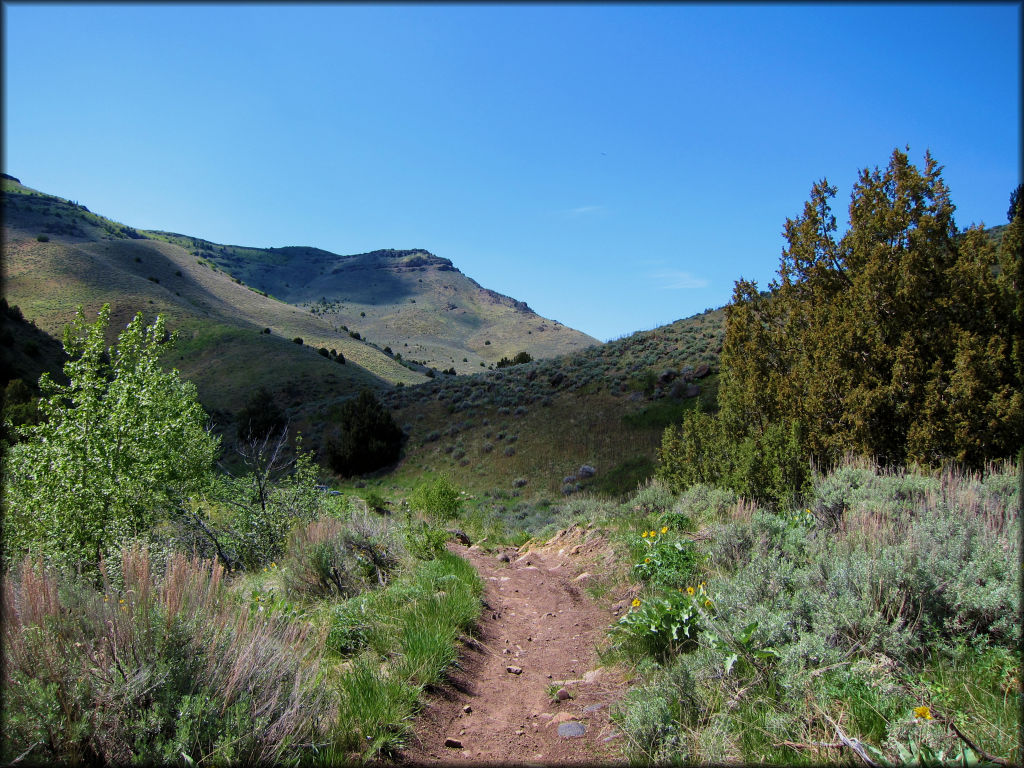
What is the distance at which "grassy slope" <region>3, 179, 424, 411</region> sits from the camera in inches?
1670

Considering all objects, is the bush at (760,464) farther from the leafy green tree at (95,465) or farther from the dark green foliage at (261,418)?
the dark green foliage at (261,418)

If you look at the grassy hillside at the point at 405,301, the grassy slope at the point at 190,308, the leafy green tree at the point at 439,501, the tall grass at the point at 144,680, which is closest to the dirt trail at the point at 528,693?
the tall grass at the point at 144,680

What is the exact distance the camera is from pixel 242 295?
7244 centimetres

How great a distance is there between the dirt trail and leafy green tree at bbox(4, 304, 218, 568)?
15.6 feet

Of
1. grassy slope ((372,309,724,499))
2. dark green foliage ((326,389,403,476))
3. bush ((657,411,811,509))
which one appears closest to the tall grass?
bush ((657,411,811,509))

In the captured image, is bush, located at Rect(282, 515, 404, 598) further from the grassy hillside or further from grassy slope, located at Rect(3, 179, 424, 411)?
the grassy hillside

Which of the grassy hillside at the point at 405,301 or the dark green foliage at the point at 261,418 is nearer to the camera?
the dark green foliage at the point at 261,418

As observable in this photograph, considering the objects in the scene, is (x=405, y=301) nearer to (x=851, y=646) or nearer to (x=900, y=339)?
(x=900, y=339)

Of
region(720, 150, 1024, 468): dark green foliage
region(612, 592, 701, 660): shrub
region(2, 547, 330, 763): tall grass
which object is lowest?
region(2, 547, 330, 763): tall grass

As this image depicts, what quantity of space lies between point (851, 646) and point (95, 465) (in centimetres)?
827

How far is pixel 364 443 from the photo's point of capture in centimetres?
2603

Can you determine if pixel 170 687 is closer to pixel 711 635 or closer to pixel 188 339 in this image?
pixel 711 635

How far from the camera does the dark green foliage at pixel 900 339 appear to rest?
6.33m

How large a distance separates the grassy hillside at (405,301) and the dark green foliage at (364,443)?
47.1m
